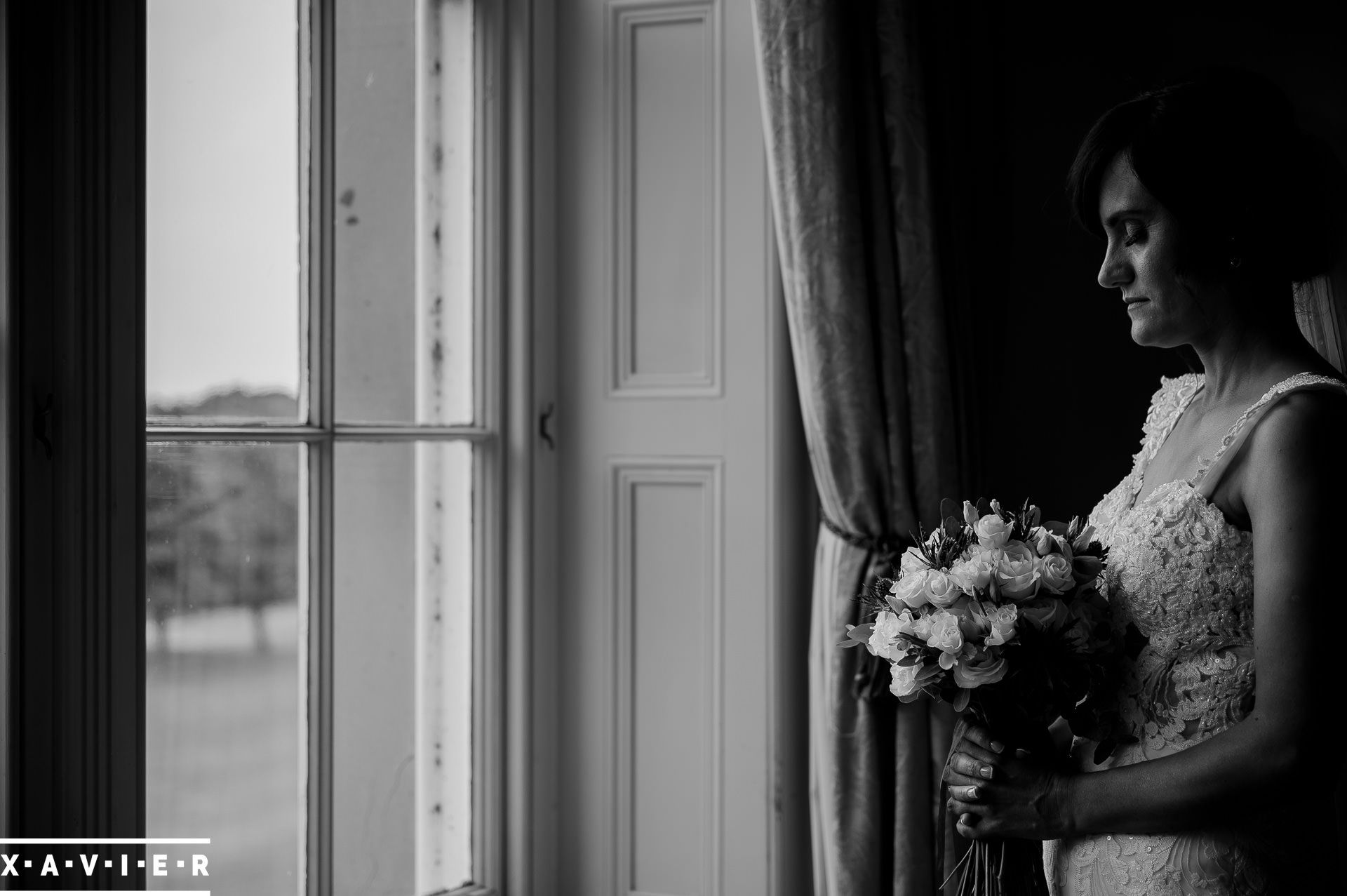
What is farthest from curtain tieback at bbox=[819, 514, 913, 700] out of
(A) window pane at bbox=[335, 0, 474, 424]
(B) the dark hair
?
(B) the dark hair

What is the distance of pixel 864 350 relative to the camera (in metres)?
2.44

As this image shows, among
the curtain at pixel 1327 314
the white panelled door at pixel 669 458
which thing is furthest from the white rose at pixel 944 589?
the white panelled door at pixel 669 458

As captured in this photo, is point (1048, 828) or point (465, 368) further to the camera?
point (465, 368)

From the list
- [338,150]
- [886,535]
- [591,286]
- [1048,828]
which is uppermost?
[338,150]

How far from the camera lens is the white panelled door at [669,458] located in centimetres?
259

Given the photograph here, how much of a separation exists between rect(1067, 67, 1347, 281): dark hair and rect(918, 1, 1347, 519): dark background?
1414mm

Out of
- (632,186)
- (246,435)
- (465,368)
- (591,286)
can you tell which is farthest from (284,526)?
(632,186)

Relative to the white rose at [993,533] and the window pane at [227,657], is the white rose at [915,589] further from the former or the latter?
the window pane at [227,657]

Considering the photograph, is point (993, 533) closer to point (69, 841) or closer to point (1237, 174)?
point (1237, 174)

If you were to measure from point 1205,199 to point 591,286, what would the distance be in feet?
5.01

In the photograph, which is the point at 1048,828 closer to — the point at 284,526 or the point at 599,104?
the point at 284,526

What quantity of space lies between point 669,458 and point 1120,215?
1.31 metres

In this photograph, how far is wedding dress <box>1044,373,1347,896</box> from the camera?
1426 mm

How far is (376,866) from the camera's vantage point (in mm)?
2422
